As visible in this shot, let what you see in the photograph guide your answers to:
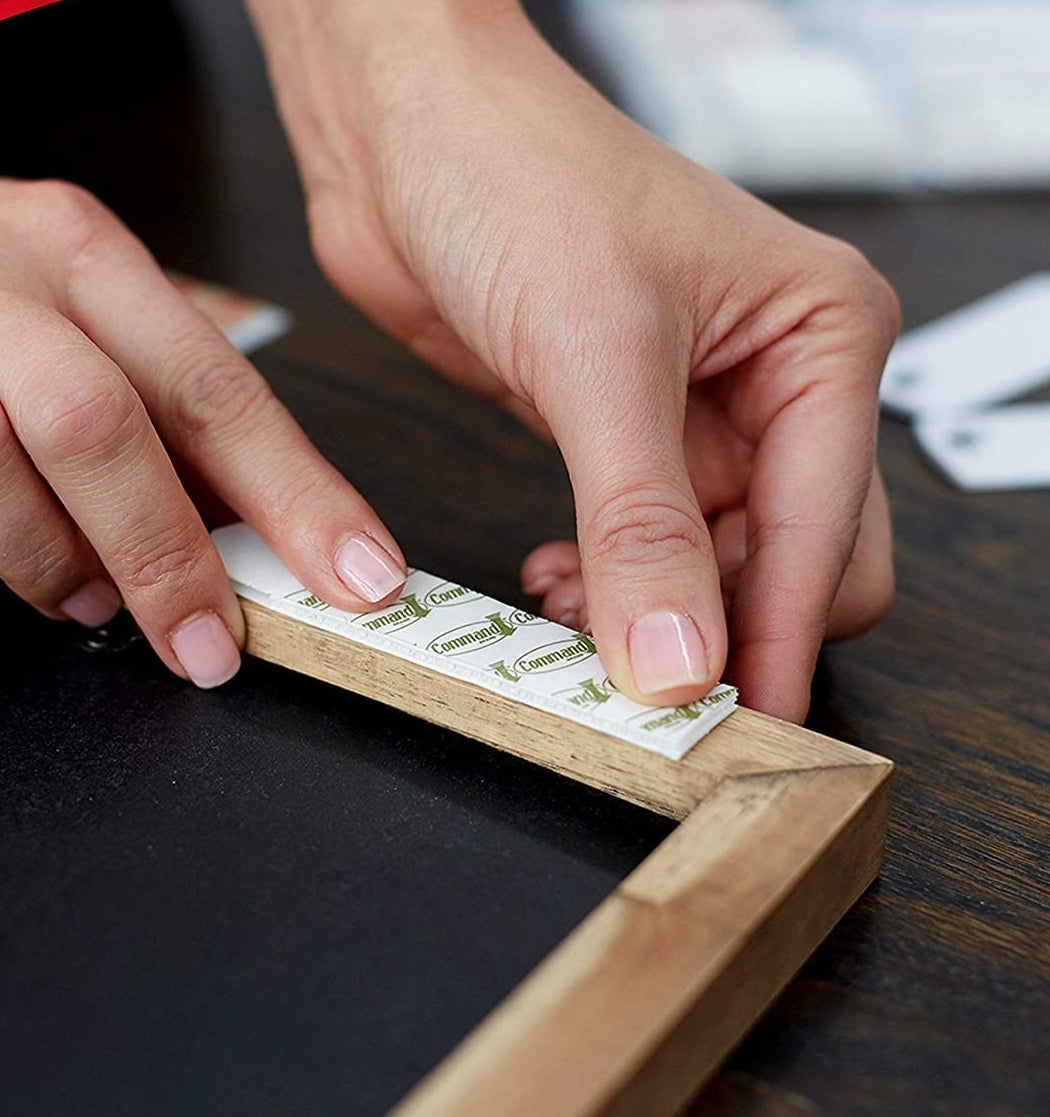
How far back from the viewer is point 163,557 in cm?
62

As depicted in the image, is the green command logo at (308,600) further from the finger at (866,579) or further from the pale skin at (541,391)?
the finger at (866,579)

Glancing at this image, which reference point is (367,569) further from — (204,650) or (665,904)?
(665,904)

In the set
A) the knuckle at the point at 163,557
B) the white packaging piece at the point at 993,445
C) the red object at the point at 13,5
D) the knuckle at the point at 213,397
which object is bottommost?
the white packaging piece at the point at 993,445

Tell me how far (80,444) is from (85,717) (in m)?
0.11

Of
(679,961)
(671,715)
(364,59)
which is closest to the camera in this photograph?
(679,961)

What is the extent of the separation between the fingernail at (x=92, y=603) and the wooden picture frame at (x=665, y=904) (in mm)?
116

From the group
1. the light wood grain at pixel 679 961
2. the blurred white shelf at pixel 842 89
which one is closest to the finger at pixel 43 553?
the light wood grain at pixel 679 961

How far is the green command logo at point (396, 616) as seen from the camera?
0.60 meters

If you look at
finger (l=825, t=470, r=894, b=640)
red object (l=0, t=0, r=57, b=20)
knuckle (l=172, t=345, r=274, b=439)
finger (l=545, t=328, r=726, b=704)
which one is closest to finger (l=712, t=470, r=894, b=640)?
finger (l=825, t=470, r=894, b=640)

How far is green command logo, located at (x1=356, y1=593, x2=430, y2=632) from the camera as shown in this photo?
0.60 m

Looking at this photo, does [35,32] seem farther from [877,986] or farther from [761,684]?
[877,986]

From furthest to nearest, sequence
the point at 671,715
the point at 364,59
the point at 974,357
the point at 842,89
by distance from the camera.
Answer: the point at 842,89
the point at 974,357
the point at 364,59
the point at 671,715

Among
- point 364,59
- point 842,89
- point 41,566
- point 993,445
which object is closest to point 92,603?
point 41,566

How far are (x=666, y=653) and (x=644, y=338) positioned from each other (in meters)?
0.16
